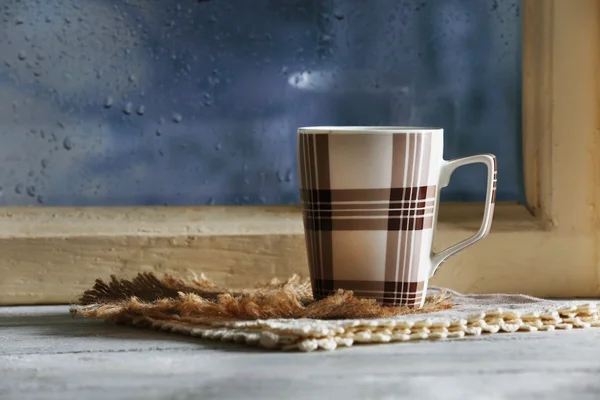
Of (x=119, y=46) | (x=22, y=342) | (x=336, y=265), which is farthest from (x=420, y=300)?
(x=119, y=46)

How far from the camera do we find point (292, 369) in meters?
0.55

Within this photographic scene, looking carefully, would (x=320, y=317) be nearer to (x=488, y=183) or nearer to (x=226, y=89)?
(x=488, y=183)

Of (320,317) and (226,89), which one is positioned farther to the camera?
A: (226,89)

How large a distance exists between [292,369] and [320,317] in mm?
103

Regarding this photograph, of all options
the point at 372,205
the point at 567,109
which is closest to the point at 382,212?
the point at 372,205

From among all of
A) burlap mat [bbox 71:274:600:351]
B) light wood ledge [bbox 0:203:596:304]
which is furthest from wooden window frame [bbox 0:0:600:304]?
burlap mat [bbox 71:274:600:351]

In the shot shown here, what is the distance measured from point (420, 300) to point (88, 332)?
0.26 metres

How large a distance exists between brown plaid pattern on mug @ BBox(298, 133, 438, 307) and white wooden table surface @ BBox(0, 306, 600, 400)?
0.23ft

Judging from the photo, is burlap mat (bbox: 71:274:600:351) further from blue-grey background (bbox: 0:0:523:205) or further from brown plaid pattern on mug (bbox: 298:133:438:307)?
blue-grey background (bbox: 0:0:523:205)

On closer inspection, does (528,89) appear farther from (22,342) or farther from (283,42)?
(22,342)

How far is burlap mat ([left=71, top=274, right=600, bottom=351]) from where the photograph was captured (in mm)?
604

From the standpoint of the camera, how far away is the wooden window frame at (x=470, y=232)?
84cm

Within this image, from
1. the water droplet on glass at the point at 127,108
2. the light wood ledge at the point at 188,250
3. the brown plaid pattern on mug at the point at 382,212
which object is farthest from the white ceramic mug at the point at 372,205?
the water droplet on glass at the point at 127,108

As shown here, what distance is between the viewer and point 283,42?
2.99ft
